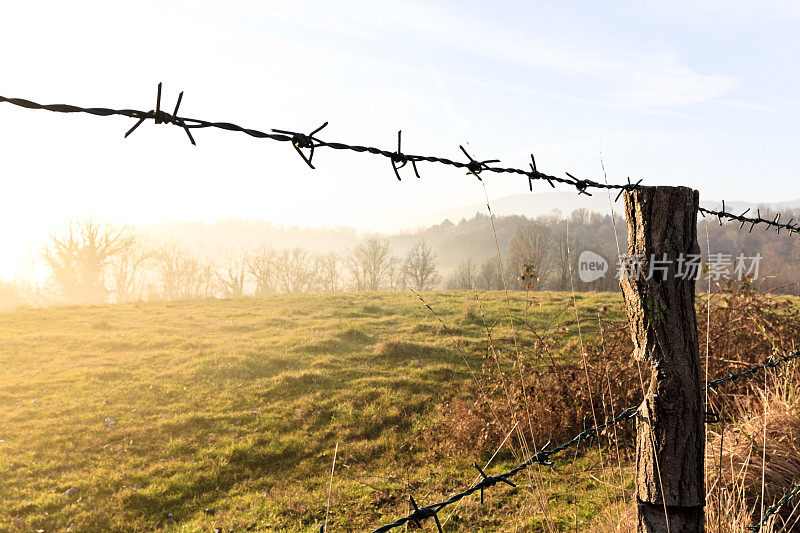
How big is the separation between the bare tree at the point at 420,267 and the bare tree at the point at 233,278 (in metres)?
20.3

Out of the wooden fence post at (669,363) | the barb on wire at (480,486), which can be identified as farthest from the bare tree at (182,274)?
the wooden fence post at (669,363)

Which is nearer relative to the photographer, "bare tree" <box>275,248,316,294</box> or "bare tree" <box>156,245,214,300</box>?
"bare tree" <box>156,245,214,300</box>

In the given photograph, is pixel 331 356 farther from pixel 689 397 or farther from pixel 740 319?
pixel 689 397

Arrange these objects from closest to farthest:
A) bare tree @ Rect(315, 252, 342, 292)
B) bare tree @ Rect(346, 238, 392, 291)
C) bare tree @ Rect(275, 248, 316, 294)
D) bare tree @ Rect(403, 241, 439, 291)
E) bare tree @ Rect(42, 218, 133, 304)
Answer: bare tree @ Rect(42, 218, 133, 304)
bare tree @ Rect(346, 238, 392, 291)
bare tree @ Rect(403, 241, 439, 291)
bare tree @ Rect(275, 248, 316, 294)
bare tree @ Rect(315, 252, 342, 292)

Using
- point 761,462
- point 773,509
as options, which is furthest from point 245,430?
point 773,509

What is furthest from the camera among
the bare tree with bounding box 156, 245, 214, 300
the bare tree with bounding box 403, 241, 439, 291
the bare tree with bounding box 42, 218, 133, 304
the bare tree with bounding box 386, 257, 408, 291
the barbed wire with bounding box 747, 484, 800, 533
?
the bare tree with bounding box 386, 257, 408, 291

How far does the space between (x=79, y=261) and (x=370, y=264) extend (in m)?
30.2

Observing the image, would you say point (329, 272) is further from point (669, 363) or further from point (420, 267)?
point (669, 363)

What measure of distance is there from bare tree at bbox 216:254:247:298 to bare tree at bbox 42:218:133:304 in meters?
13.3

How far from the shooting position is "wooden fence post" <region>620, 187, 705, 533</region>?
1.61 meters

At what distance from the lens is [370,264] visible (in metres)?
54.7

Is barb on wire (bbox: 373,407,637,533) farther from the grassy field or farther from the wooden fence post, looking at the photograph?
the grassy field

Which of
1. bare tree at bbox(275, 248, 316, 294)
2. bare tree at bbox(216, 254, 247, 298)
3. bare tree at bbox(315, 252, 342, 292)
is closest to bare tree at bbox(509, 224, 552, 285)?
bare tree at bbox(315, 252, 342, 292)

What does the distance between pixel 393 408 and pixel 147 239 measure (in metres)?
52.6
